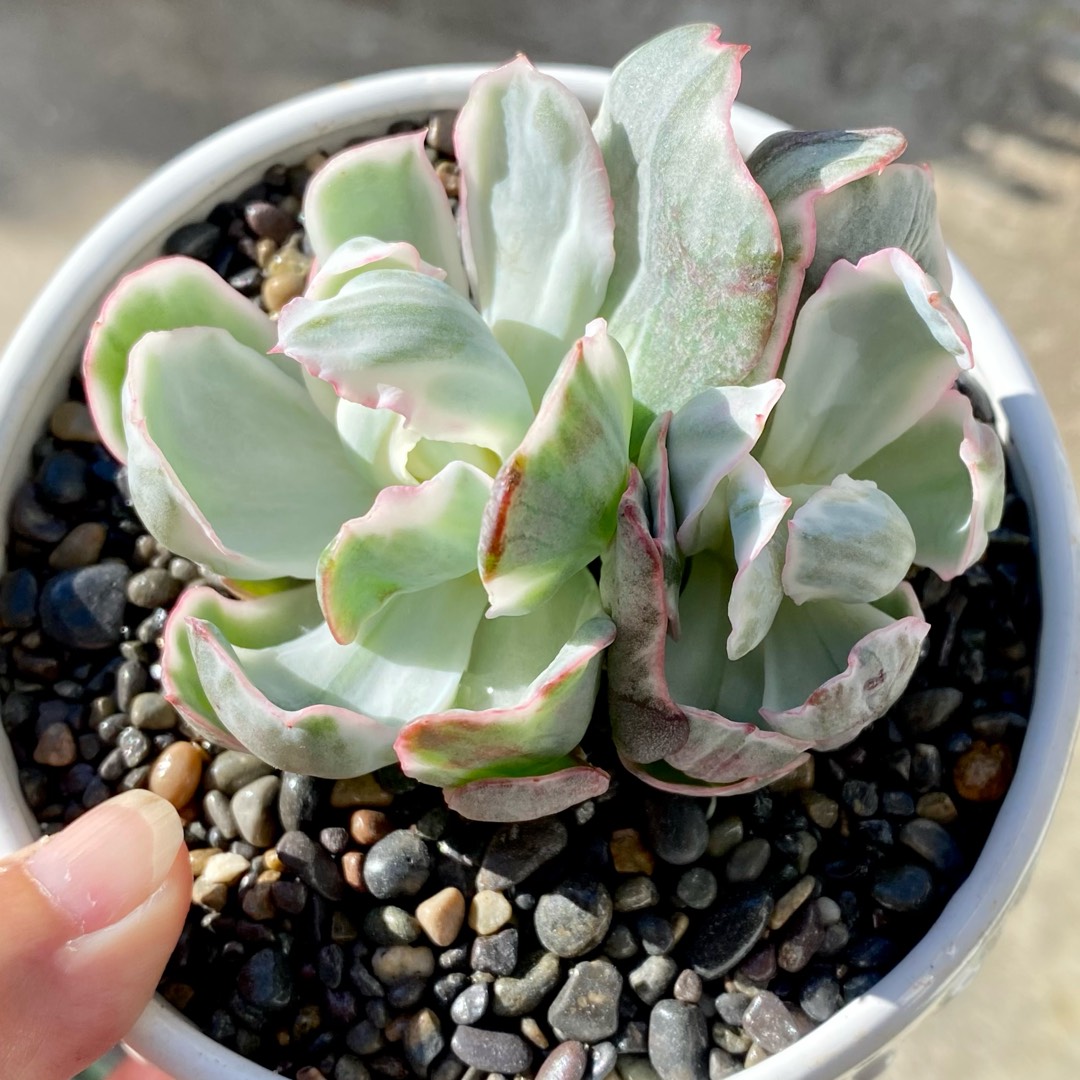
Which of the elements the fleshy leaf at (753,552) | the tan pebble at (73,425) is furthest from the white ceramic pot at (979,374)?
the fleshy leaf at (753,552)

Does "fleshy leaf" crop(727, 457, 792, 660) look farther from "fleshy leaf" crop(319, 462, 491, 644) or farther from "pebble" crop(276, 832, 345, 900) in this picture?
"pebble" crop(276, 832, 345, 900)

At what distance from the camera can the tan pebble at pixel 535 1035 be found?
576 millimetres

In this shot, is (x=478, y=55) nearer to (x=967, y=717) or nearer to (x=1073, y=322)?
(x=1073, y=322)

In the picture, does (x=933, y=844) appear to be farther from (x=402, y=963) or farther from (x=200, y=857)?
(x=200, y=857)

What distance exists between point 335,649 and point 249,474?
102 mm

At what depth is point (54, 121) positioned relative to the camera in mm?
1298

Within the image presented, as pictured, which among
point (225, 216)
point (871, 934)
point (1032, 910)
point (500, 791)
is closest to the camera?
point (500, 791)

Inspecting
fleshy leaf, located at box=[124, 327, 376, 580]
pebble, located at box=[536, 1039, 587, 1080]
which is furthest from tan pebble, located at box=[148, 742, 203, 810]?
pebble, located at box=[536, 1039, 587, 1080]

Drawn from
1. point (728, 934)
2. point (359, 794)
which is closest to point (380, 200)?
point (359, 794)

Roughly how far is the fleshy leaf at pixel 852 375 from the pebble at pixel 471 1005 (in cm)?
29

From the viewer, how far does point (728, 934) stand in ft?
1.92

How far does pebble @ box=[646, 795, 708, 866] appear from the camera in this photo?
23.5 inches

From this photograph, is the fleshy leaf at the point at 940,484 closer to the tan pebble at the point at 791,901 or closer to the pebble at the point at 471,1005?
the tan pebble at the point at 791,901

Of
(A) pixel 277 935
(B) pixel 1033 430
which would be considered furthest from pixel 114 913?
(B) pixel 1033 430
